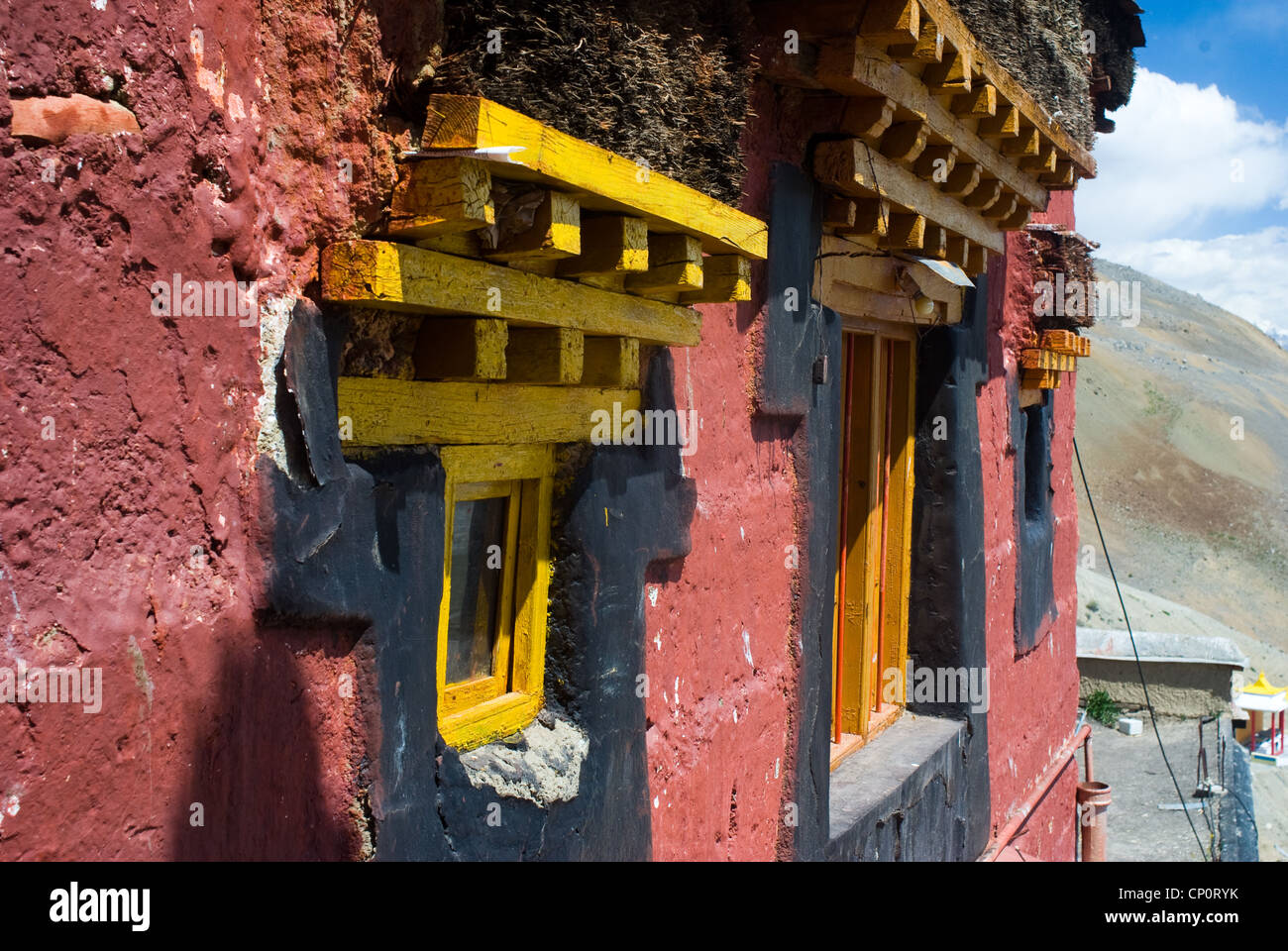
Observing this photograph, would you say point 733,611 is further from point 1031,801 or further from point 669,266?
point 1031,801

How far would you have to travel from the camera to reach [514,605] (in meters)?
2.98

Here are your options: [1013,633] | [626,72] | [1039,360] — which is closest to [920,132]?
[626,72]

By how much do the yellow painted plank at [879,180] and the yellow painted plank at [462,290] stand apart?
1550mm

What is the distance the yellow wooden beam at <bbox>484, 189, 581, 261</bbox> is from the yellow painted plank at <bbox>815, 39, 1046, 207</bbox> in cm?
175

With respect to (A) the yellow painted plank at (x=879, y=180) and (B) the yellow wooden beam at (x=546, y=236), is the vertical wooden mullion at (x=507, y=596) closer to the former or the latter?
(B) the yellow wooden beam at (x=546, y=236)

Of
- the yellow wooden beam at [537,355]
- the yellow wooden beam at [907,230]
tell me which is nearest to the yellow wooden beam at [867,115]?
the yellow wooden beam at [907,230]

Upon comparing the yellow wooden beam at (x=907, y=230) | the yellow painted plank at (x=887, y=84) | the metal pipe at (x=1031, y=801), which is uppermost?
the yellow painted plank at (x=887, y=84)

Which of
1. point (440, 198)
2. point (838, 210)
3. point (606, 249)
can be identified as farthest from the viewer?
point (838, 210)

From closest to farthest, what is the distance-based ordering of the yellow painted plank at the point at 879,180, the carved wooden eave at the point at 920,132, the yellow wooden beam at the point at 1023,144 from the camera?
the carved wooden eave at the point at 920,132, the yellow painted plank at the point at 879,180, the yellow wooden beam at the point at 1023,144

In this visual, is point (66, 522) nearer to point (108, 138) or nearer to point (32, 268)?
point (32, 268)

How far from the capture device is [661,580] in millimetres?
3512

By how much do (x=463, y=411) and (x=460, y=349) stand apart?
0.69ft

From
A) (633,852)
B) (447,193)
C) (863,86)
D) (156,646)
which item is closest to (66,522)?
(156,646)

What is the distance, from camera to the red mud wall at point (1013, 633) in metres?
7.03
